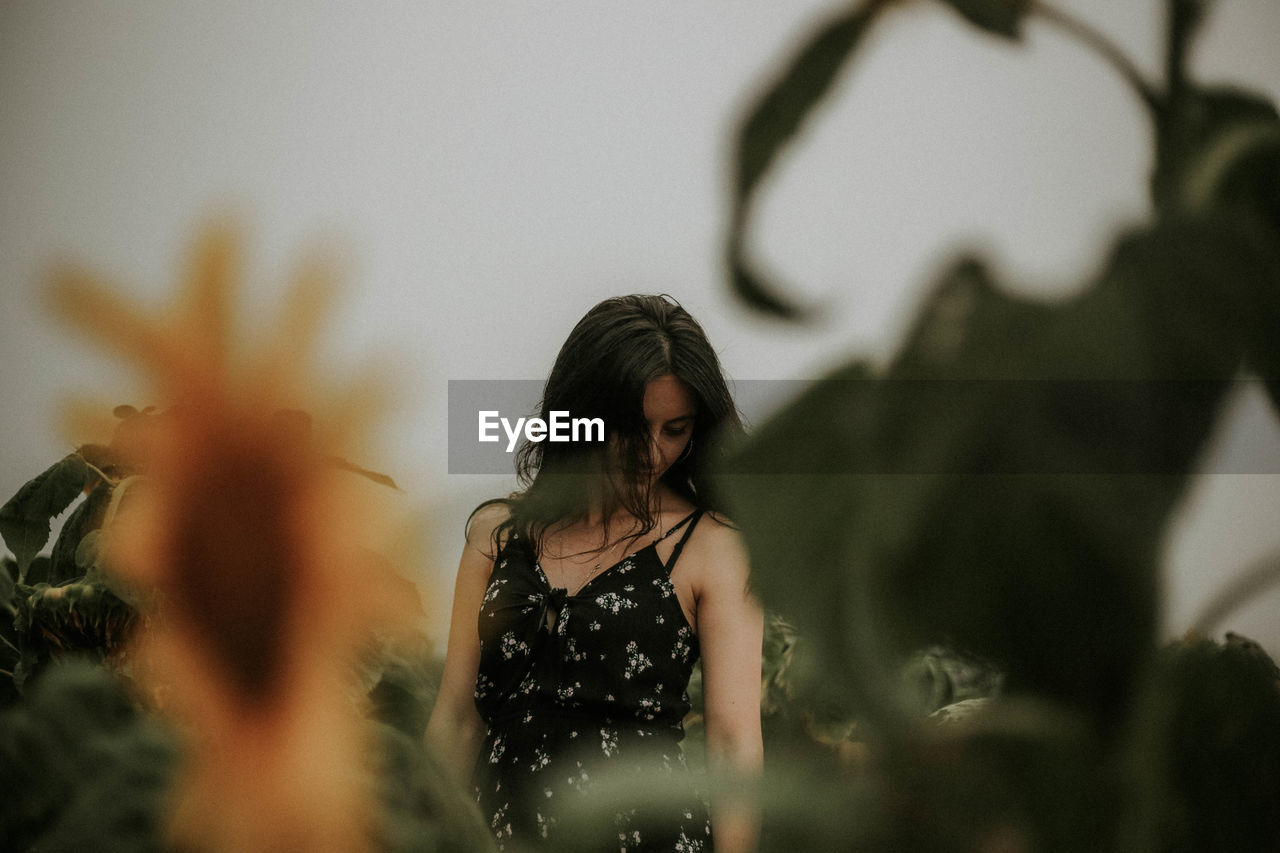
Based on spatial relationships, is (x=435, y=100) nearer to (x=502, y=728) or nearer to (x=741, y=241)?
(x=741, y=241)

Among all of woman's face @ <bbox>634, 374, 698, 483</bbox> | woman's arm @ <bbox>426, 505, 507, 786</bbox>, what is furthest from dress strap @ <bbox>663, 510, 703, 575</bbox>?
woman's face @ <bbox>634, 374, 698, 483</bbox>

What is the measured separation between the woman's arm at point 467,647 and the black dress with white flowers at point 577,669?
0.01 m

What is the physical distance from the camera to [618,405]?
0.26 m

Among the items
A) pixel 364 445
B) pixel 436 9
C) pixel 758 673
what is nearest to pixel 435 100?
pixel 436 9

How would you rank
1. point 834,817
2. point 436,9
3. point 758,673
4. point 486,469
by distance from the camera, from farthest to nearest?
point 758,673 → point 436,9 → point 486,469 → point 834,817

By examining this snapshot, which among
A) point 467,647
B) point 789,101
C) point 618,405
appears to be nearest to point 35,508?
point 618,405

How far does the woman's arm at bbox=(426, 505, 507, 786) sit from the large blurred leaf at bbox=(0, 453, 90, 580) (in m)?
0.40

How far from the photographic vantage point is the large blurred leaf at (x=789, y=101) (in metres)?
0.08

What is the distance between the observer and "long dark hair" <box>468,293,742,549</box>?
0.56 ft

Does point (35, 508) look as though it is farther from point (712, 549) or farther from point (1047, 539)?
point (712, 549)

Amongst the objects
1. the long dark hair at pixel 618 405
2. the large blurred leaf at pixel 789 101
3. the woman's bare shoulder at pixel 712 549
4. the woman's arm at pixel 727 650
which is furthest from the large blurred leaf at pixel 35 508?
the woman's bare shoulder at pixel 712 549

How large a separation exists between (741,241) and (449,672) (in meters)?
0.69

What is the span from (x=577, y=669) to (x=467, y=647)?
0.29 ft

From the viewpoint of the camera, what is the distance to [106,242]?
0.47 metres
